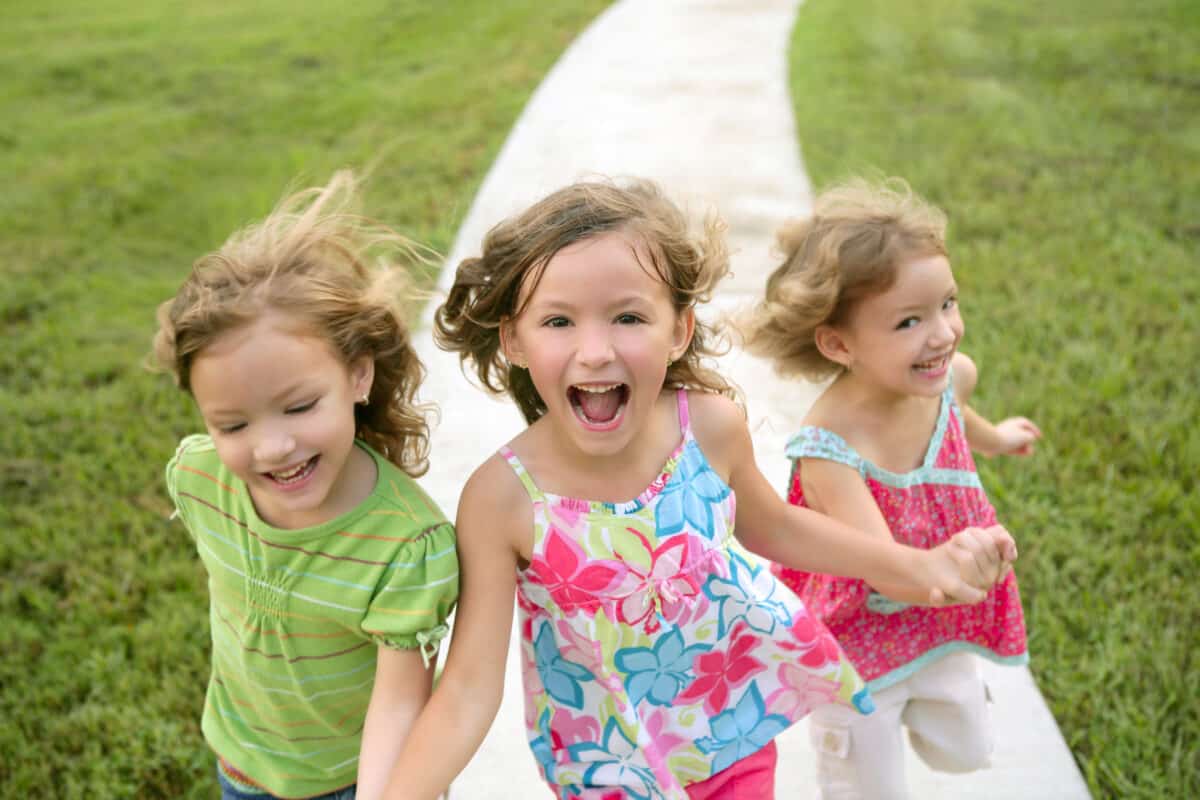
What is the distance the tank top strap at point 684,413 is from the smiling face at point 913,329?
457 mm

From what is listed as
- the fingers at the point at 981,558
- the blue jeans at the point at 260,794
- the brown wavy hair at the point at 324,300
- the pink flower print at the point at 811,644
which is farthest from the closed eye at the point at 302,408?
the fingers at the point at 981,558

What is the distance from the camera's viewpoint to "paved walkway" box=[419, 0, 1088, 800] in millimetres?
2654

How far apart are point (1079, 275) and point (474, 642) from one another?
151 inches

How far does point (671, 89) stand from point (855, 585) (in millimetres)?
5317

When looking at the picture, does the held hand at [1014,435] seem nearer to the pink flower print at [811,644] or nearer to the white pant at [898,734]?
the white pant at [898,734]

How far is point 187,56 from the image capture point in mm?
8656

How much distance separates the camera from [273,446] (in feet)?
5.72

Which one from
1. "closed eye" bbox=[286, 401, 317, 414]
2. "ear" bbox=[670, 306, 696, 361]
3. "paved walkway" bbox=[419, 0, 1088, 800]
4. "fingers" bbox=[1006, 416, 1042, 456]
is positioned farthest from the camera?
"fingers" bbox=[1006, 416, 1042, 456]

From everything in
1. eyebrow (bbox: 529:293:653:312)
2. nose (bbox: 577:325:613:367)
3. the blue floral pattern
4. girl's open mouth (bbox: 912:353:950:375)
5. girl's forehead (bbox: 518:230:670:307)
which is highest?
girl's forehead (bbox: 518:230:670:307)

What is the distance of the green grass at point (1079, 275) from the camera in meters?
2.88

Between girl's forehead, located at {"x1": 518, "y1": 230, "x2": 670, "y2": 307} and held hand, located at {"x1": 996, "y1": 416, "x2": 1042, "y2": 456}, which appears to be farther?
held hand, located at {"x1": 996, "y1": 416, "x2": 1042, "y2": 456}

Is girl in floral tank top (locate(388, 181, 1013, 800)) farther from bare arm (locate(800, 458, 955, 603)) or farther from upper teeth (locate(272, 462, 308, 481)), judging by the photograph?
upper teeth (locate(272, 462, 308, 481))

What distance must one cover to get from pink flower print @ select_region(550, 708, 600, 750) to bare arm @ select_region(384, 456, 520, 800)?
167mm

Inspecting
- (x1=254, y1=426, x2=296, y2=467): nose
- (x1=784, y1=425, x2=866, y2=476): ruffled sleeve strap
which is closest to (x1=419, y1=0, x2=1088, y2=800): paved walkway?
(x1=784, y1=425, x2=866, y2=476): ruffled sleeve strap
